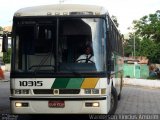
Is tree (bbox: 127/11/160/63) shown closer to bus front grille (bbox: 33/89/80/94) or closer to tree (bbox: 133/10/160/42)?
tree (bbox: 133/10/160/42)

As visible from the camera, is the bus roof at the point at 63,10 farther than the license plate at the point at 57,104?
Yes

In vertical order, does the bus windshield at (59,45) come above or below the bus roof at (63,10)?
below

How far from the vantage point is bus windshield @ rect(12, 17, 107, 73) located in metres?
11.6

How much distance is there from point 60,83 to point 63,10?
1.85 metres

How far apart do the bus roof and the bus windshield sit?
0.16 meters

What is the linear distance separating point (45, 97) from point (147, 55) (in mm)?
53370

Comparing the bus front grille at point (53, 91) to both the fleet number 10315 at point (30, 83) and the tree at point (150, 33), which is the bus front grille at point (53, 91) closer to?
the fleet number 10315 at point (30, 83)

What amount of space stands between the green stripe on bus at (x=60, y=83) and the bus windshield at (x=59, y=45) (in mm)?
206

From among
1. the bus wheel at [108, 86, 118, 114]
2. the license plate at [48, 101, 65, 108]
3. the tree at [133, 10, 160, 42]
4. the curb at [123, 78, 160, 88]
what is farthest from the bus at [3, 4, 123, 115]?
the tree at [133, 10, 160, 42]

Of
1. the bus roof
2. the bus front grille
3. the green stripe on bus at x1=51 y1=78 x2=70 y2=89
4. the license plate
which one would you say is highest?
A: the bus roof

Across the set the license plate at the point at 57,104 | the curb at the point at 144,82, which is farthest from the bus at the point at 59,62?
the curb at the point at 144,82

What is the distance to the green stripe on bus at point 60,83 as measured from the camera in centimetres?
1151

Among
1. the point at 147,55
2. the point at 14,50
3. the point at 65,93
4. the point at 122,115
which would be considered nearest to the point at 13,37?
the point at 14,50

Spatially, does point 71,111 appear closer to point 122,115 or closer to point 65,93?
point 65,93
